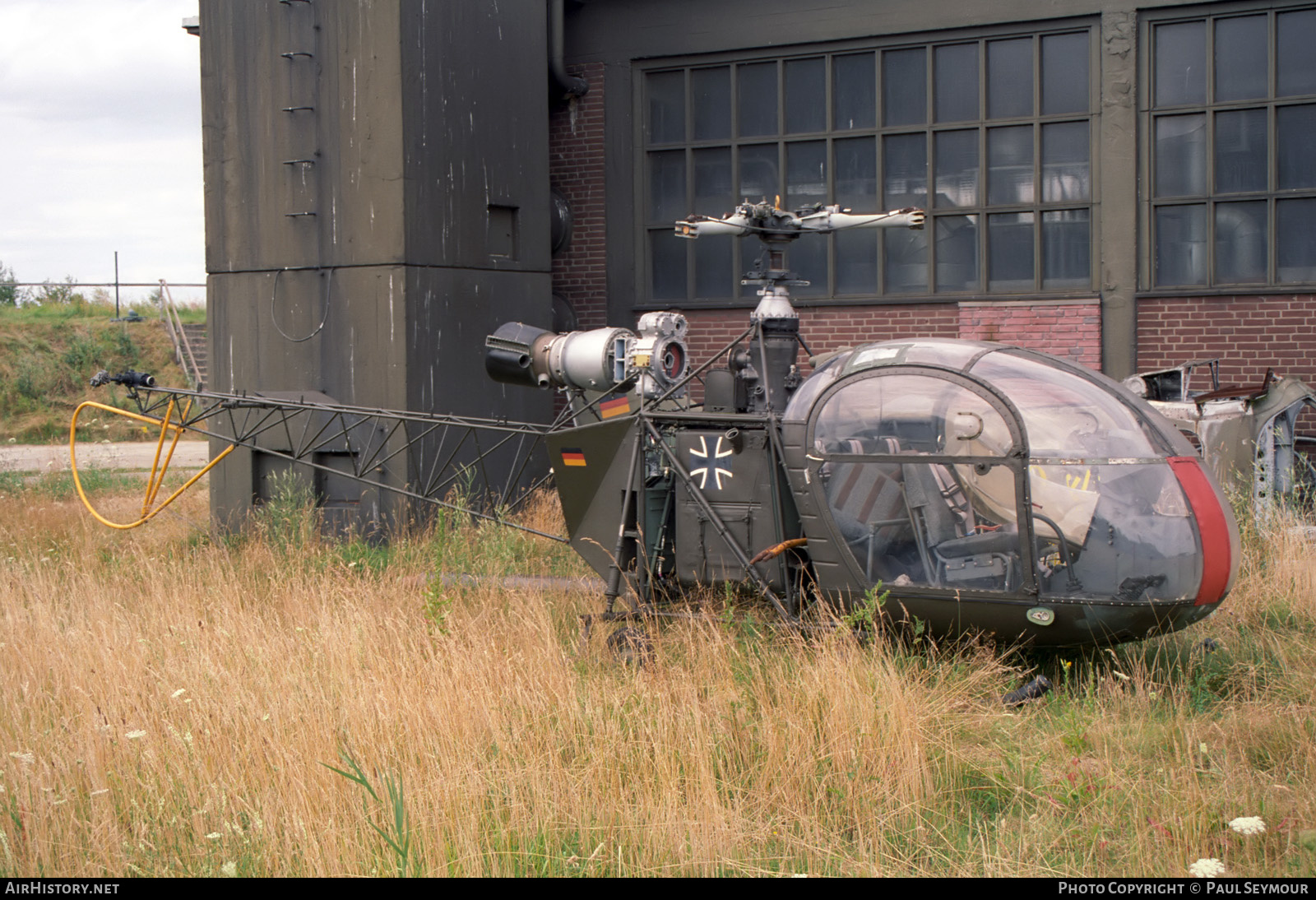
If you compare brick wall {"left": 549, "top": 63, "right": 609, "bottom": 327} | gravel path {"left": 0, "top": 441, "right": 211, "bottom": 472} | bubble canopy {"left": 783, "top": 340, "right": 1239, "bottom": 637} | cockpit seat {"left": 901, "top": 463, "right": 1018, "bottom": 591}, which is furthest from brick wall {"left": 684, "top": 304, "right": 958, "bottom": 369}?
gravel path {"left": 0, "top": 441, "right": 211, "bottom": 472}

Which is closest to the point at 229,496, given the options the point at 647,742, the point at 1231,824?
the point at 647,742

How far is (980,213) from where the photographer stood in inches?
504

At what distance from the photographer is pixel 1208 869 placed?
12.3 ft

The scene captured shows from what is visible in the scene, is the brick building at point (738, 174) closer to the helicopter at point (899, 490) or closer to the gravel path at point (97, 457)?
the helicopter at point (899, 490)

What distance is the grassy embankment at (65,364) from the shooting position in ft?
76.2

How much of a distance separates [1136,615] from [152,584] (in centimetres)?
587

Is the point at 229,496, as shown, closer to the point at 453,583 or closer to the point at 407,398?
the point at 407,398

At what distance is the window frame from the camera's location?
1183cm

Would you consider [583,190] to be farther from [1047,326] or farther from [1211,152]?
[1211,152]

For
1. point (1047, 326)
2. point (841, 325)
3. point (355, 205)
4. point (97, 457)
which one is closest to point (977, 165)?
point (1047, 326)

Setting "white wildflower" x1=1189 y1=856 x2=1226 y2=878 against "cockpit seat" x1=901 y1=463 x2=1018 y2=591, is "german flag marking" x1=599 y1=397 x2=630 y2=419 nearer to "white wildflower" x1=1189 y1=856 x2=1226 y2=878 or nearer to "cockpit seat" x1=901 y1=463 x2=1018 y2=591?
"cockpit seat" x1=901 y1=463 x2=1018 y2=591

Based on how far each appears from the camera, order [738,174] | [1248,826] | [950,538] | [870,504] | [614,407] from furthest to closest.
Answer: [738,174], [614,407], [870,504], [950,538], [1248,826]

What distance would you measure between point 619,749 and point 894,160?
30.8 ft

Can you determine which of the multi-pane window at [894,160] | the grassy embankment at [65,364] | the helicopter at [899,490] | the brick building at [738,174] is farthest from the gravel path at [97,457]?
the helicopter at [899,490]
